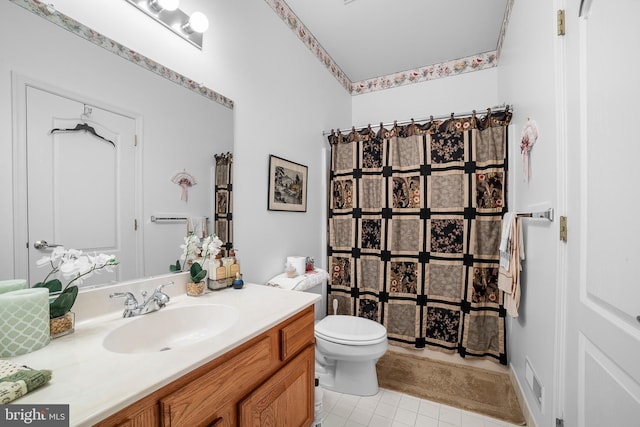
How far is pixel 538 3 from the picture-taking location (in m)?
1.30

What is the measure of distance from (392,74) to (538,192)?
205 cm

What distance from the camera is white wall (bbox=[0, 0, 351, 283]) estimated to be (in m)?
1.09

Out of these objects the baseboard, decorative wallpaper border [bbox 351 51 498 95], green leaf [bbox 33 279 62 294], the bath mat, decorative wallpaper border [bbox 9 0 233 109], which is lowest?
the bath mat

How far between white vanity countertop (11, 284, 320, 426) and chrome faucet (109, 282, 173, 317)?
3cm

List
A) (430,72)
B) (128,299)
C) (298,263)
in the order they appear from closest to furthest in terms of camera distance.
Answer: (128,299), (298,263), (430,72)

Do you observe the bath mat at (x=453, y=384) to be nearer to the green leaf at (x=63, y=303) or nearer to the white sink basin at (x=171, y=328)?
the white sink basin at (x=171, y=328)

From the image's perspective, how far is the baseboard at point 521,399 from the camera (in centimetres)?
143

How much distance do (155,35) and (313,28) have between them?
1.44 meters

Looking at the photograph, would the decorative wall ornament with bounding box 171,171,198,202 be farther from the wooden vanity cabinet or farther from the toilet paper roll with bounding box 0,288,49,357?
the wooden vanity cabinet

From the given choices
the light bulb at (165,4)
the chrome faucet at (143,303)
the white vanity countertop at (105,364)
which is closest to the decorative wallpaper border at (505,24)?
the light bulb at (165,4)

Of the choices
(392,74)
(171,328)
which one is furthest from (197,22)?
(392,74)

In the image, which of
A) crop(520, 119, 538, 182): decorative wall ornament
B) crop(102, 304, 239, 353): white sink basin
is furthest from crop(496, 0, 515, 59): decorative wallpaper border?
crop(102, 304, 239, 353): white sink basin

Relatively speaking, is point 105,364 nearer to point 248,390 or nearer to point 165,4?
point 248,390

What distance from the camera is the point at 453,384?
1831mm
